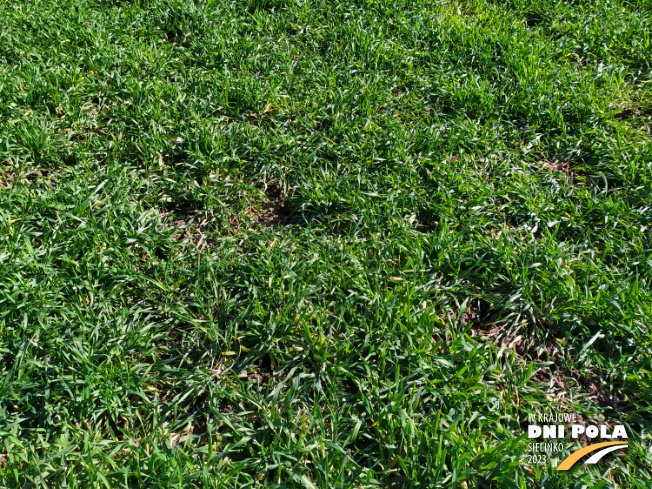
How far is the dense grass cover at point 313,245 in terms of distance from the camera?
1.97m

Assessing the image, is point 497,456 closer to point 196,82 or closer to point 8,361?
point 8,361

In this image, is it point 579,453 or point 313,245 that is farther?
point 313,245

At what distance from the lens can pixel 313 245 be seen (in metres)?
2.62

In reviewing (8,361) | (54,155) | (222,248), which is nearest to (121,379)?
(8,361)

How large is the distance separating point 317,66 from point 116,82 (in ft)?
4.83

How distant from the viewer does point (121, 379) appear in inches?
81.6
